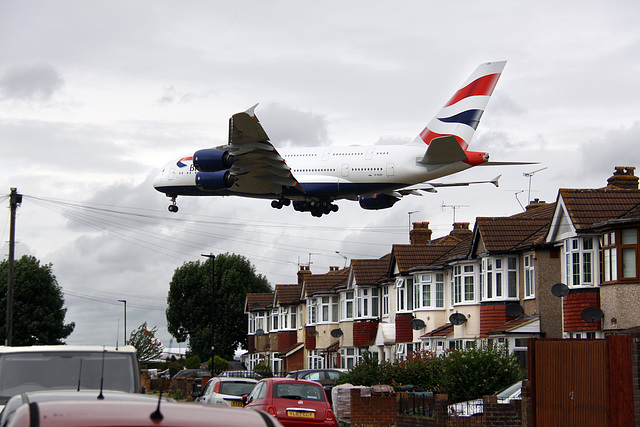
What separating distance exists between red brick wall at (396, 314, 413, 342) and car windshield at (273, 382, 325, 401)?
2879 centimetres

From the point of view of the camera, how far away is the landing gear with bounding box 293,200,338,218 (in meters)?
48.0

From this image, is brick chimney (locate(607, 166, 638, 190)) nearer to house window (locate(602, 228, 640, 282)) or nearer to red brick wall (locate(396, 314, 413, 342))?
house window (locate(602, 228, 640, 282))

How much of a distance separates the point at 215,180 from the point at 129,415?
1577 inches

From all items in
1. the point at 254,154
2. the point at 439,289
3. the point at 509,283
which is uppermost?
the point at 254,154

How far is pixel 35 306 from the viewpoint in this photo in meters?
82.6

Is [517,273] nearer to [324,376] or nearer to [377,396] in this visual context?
[324,376]

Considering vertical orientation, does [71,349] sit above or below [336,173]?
below

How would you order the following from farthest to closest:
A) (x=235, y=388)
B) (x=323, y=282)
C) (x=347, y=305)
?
1. (x=323, y=282)
2. (x=347, y=305)
3. (x=235, y=388)

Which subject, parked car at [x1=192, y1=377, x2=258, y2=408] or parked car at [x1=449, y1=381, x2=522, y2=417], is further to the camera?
parked car at [x1=192, y1=377, x2=258, y2=408]

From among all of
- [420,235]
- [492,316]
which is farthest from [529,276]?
[420,235]

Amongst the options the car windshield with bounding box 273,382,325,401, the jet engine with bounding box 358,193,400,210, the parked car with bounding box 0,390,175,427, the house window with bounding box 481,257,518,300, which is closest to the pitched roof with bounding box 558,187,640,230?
the house window with bounding box 481,257,518,300

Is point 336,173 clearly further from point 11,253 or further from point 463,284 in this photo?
point 11,253

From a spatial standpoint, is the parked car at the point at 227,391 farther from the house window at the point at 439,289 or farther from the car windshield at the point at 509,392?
the house window at the point at 439,289

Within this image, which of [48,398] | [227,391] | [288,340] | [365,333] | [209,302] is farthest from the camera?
[209,302]
